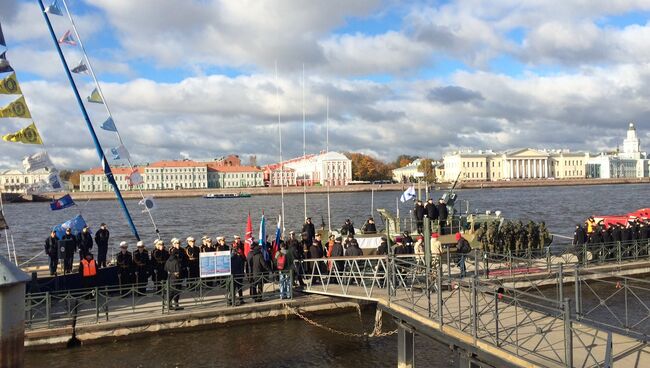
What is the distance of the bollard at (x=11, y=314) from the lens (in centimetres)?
632

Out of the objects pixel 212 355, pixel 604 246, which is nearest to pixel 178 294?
pixel 212 355

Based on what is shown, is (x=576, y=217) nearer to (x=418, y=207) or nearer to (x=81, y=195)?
(x=418, y=207)

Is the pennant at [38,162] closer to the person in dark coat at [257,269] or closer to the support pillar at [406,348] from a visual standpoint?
the person in dark coat at [257,269]

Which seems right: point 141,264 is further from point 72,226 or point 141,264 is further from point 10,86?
point 10,86

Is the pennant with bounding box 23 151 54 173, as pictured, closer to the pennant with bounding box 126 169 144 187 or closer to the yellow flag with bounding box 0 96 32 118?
the yellow flag with bounding box 0 96 32 118

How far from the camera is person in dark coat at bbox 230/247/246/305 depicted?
50.5 ft

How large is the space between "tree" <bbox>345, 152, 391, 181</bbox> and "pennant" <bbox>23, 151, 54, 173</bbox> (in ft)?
523

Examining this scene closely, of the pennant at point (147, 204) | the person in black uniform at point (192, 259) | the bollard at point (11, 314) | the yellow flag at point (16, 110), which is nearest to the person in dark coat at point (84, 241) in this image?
the pennant at point (147, 204)

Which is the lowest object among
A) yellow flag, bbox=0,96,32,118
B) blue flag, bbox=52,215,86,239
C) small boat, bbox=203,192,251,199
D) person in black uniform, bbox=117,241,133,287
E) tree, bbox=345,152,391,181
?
person in black uniform, bbox=117,241,133,287

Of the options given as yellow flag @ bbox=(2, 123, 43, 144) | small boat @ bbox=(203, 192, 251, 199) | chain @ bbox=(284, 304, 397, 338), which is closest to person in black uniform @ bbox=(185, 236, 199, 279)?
chain @ bbox=(284, 304, 397, 338)

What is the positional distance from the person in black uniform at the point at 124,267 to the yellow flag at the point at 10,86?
495 cm

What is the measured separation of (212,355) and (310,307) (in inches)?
135

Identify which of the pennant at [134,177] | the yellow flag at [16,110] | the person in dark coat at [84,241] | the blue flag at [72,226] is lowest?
the person in dark coat at [84,241]

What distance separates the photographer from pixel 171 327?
14281mm
